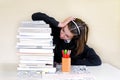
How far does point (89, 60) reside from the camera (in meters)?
2.20

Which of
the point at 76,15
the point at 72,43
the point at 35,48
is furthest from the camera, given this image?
the point at 76,15

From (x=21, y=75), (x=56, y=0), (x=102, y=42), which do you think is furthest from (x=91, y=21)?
(x=21, y=75)

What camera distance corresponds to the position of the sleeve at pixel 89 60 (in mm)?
2156

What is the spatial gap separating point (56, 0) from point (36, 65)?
2.94 feet

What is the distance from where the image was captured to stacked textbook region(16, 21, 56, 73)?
5.62 ft

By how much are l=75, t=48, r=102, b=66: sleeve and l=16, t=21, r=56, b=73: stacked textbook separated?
1.62 feet

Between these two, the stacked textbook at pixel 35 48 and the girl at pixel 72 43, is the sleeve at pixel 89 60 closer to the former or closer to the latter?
the girl at pixel 72 43

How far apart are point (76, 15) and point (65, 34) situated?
476 millimetres

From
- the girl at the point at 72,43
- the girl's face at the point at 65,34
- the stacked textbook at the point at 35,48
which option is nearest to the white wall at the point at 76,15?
the girl at the point at 72,43

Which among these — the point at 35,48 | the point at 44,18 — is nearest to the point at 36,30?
the point at 35,48

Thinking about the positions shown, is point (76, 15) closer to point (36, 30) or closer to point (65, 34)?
point (65, 34)

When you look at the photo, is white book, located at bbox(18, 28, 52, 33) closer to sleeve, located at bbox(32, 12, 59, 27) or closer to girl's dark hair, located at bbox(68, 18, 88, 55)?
girl's dark hair, located at bbox(68, 18, 88, 55)
